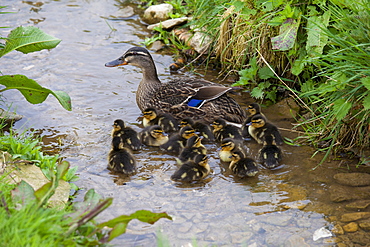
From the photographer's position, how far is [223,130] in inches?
201

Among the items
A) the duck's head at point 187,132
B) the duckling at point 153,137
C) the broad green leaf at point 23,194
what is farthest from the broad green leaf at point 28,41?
the broad green leaf at point 23,194

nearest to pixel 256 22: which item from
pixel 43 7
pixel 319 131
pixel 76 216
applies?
pixel 319 131

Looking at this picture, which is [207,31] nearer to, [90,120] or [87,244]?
[90,120]

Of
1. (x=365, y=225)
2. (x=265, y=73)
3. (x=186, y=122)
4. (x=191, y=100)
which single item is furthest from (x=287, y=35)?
(x=365, y=225)

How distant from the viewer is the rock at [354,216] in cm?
367

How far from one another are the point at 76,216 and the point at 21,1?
7.02 meters

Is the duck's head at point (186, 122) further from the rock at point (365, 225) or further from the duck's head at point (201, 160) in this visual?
the rock at point (365, 225)

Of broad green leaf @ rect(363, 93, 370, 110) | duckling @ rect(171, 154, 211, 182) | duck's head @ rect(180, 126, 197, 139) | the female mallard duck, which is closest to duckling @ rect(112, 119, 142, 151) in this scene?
duck's head @ rect(180, 126, 197, 139)

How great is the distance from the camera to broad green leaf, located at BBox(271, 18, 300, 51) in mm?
5020

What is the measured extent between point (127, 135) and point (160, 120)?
0.69 m

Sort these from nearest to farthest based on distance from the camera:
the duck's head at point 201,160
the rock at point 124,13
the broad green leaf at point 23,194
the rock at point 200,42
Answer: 1. the broad green leaf at point 23,194
2. the duck's head at point 201,160
3. the rock at point 200,42
4. the rock at point 124,13

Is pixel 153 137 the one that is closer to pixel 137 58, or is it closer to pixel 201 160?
pixel 201 160

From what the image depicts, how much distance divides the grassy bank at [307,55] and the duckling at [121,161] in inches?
70.4

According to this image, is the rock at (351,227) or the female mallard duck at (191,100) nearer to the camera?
the rock at (351,227)
